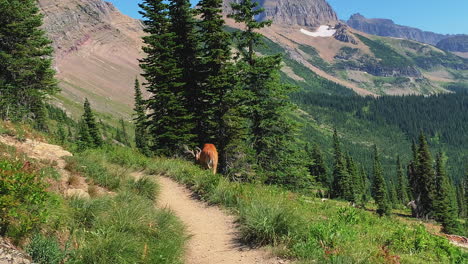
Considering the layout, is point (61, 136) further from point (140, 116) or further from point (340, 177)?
point (340, 177)

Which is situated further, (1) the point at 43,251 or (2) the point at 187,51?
(2) the point at 187,51

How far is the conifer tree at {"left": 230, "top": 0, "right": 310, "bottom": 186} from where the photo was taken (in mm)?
23438

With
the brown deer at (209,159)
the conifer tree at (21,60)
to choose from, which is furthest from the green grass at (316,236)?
the conifer tree at (21,60)

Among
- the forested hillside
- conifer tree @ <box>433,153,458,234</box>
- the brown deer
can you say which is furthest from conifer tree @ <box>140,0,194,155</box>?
conifer tree @ <box>433,153,458,234</box>

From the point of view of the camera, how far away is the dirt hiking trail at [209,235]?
7.48 m

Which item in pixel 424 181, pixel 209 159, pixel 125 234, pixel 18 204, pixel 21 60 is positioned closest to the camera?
pixel 18 204

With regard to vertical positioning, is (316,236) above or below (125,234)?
above

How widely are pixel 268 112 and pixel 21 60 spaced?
19.8 meters

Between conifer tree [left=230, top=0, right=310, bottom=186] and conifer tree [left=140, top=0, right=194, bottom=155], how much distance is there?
4690 millimetres

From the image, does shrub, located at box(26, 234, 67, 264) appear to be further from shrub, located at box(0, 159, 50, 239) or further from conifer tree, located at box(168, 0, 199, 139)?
conifer tree, located at box(168, 0, 199, 139)

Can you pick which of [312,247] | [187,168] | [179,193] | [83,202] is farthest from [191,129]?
[312,247]

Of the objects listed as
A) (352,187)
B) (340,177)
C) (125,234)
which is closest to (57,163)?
(125,234)

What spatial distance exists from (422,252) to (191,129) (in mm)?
18059

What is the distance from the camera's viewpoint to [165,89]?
77.6 feet
